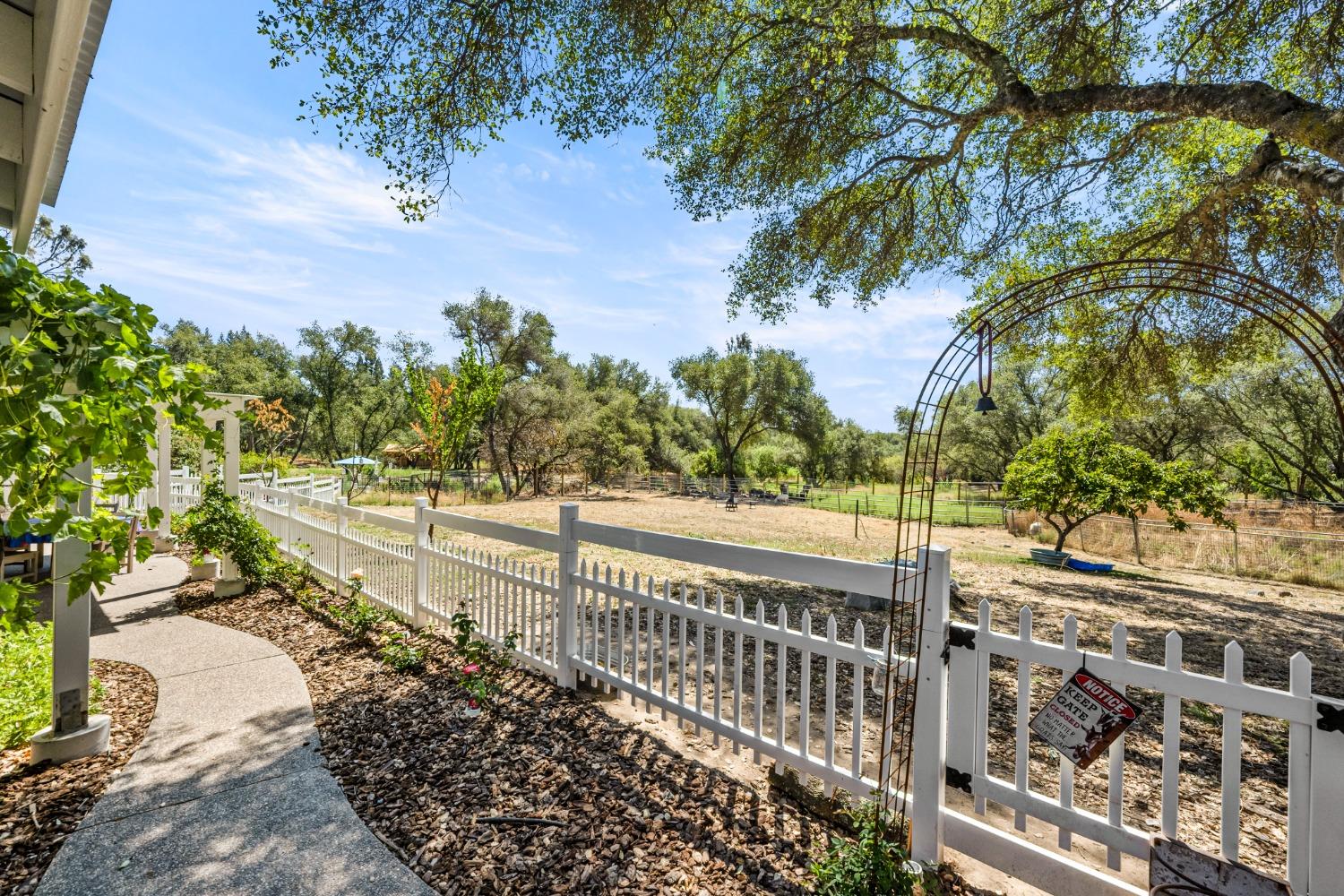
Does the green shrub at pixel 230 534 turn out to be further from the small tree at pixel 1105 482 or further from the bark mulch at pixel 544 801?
the small tree at pixel 1105 482

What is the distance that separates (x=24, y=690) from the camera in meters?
3.20

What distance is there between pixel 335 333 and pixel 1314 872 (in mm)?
34652

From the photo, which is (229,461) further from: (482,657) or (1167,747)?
(1167,747)

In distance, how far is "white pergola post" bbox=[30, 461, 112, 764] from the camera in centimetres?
278

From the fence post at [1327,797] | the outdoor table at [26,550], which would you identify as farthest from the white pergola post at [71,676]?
the fence post at [1327,797]

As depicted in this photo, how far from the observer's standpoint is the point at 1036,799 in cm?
202

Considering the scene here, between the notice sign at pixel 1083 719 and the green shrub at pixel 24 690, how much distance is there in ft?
14.8

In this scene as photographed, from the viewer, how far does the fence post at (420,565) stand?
4742 mm

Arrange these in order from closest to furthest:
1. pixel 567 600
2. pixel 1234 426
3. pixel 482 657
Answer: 1. pixel 567 600
2. pixel 482 657
3. pixel 1234 426

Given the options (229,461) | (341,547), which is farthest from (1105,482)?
(229,461)

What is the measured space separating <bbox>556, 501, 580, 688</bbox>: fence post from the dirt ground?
103 inches

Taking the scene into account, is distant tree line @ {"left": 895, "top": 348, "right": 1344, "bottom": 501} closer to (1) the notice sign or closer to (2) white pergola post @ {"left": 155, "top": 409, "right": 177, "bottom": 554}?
(1) the notice sign

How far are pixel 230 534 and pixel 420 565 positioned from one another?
110 inches

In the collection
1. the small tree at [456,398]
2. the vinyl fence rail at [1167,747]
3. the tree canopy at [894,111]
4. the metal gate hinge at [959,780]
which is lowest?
the metal gate hinge at [959,780]
